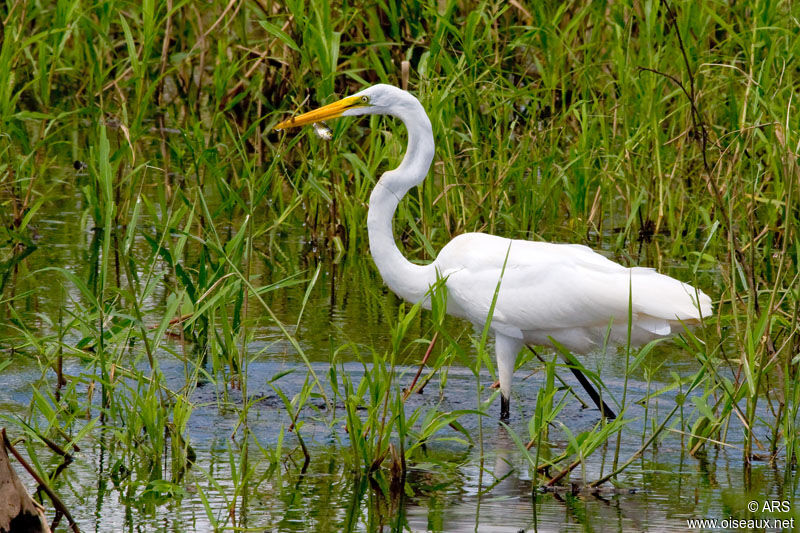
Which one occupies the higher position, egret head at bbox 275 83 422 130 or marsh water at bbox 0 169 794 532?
egret head at bbox 275 83 422 130

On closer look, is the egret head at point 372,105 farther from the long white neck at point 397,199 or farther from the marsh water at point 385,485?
the marsh water at point 385,485

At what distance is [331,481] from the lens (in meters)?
3.79

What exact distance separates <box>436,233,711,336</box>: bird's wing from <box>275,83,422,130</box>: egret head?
61 centimetres

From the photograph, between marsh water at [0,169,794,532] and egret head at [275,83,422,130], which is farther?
egret head at [275,83,422,130]

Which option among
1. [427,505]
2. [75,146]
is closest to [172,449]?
[427,505]

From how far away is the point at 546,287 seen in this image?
190 inches

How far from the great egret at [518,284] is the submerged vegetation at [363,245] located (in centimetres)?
16

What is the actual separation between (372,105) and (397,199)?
394 mm

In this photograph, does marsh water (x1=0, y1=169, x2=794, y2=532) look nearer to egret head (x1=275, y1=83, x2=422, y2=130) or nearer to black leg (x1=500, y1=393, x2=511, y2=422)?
black leg (x1=500, y1=393, x2=511, y2=422)

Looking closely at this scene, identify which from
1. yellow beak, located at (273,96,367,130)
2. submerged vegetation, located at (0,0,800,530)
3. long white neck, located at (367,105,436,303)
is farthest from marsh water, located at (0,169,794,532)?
yellow beak, located at (273,96,367,130)

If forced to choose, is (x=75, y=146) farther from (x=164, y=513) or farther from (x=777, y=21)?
(x=164, y=513)

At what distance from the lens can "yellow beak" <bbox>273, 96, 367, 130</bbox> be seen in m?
5.07

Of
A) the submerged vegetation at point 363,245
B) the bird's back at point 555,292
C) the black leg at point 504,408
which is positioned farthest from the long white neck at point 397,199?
the black leg at point 504,408

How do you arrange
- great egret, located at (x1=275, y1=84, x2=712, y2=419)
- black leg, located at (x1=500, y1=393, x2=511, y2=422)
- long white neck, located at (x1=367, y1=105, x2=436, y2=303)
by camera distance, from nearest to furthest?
great egret, located at (x1=275, y1=84, x2=712, y2=419), black leg, located at (x1=500, y1=393, x2=511, y2=422), long white neck, located at (x1=367, y1=105, x2=436, y2=303)
